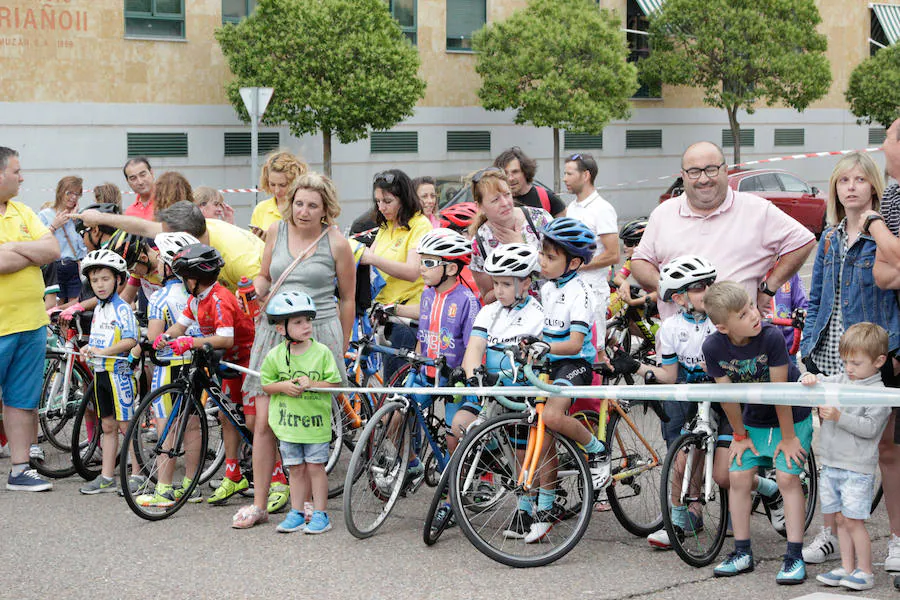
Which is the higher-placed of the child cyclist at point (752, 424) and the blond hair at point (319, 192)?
the blond hair at point (319, 192)

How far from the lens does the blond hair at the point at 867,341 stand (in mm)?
5329

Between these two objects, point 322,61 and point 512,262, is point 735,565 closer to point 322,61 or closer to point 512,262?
point 512,262

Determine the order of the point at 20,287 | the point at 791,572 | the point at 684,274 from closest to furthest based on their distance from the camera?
1. the point at 791,572
2. the point at 684,274
3. the point at 20,287

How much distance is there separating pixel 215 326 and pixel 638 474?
2.61 m

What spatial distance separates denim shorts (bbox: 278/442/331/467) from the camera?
257 inches

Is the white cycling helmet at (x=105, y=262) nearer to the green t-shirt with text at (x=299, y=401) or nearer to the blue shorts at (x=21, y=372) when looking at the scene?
the blue shorts at (x=21, y=372)

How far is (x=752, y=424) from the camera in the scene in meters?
5.64

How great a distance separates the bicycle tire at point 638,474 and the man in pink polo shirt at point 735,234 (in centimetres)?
59

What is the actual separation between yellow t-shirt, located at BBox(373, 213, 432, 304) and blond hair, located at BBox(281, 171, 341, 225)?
→ 35.0 inches

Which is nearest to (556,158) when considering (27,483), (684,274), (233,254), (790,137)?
(790,137)

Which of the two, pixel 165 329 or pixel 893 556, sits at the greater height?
pixel 165 329

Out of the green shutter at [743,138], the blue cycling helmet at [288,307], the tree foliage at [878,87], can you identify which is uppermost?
the tree foliage at [878,87]

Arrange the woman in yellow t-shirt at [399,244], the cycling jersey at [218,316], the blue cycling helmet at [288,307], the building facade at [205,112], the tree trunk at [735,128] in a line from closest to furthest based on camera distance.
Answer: the blue cycling helmet at [288,307]
the cycling jersey at [218,316]
the woman in yellow t-shirt at [399,244]
the building facade at [205,112]
the tree trunk at [735,128]

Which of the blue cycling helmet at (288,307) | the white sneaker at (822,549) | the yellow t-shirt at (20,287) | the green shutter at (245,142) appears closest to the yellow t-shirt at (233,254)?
the blue cycling helmet at (288,307)
